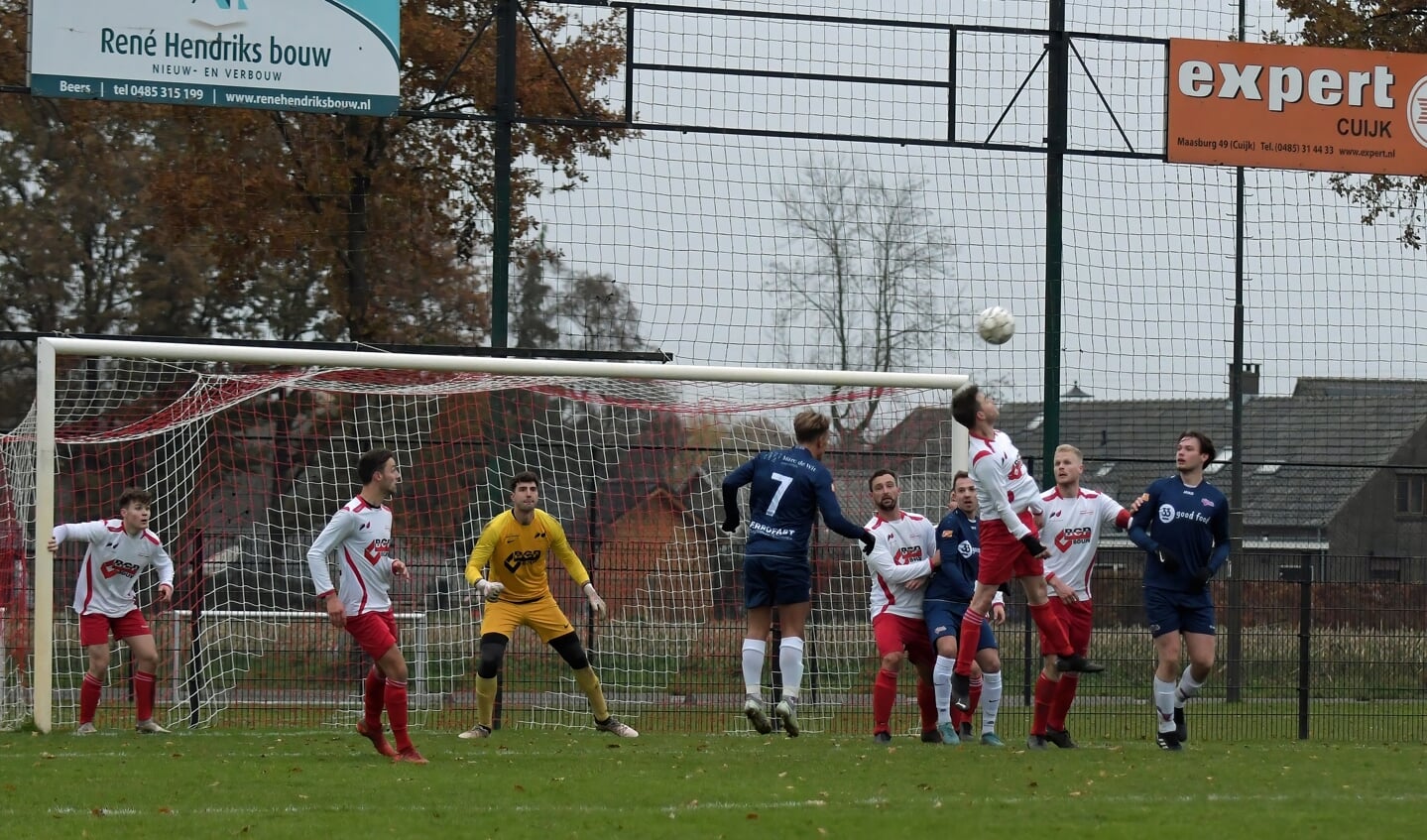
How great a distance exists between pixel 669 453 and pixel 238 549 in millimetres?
3709

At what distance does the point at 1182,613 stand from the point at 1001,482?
5.29 feet

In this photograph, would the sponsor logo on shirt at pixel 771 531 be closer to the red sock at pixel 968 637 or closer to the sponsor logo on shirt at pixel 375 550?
the red sock at pixel 968 637

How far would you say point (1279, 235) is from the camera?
18078 millimetres

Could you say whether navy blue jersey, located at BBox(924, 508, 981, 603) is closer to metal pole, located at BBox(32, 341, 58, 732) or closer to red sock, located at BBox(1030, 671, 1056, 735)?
red sock, located at BBox(1030, 671, 1056, 735)

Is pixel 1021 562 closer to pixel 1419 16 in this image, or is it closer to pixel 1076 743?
pixel 1076 743

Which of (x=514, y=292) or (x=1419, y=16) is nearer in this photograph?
(x=1419, y=16)

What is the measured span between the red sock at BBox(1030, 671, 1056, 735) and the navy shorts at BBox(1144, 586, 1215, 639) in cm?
79

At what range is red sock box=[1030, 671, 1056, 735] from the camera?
37.8 ft

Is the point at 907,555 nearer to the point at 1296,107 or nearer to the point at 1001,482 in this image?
the point at 1001,482

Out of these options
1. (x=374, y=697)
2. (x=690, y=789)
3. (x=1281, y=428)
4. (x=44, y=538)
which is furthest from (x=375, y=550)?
(x=1281, y=428)

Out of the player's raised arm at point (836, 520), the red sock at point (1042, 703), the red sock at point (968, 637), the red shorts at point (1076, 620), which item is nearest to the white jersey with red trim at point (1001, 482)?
the red sock at point (968, 637)

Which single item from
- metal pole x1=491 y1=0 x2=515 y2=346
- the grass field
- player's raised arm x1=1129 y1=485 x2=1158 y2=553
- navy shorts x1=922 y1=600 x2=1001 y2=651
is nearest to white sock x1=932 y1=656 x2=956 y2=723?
navy shorts x1=922 y1=600 x2=1001 y2=651

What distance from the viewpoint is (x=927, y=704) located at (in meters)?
12.2

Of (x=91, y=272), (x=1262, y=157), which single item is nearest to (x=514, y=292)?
(x=91, y=272)
